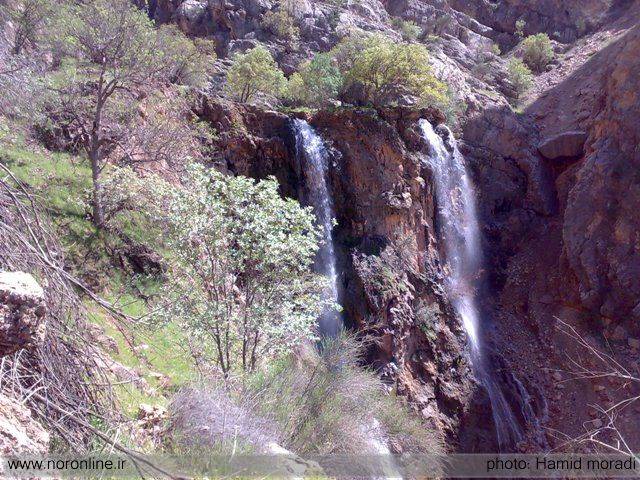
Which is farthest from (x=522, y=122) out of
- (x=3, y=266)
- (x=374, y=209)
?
(x=3, y=266)

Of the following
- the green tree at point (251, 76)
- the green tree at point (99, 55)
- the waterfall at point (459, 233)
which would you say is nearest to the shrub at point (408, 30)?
the green tree at point (251, 76)

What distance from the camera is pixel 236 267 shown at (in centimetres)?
607

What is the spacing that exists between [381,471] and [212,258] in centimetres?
369

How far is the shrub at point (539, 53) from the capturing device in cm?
2969

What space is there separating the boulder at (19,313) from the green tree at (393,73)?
17797 millimetres

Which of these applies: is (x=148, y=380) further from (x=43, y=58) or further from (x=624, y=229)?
(x=624, y=229)

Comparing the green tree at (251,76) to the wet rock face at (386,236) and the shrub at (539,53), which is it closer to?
the wet rock face at (386,236)

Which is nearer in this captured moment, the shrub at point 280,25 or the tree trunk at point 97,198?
the tree trunk at point 97,198

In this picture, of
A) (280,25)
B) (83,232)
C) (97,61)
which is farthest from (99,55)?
(280,25)

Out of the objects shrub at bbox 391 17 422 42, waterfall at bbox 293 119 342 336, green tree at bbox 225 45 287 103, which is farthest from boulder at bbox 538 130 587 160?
shrub at bbox 391 17 422 42

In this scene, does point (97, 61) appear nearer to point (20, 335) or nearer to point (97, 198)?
point (97, 198)

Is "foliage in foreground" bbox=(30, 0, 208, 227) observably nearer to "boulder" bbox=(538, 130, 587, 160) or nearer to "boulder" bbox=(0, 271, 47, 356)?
"boulder" bbox=(0, 271, 47, 356)

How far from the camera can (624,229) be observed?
15297 millimetres

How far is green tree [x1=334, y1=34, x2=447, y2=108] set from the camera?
59.3ft
